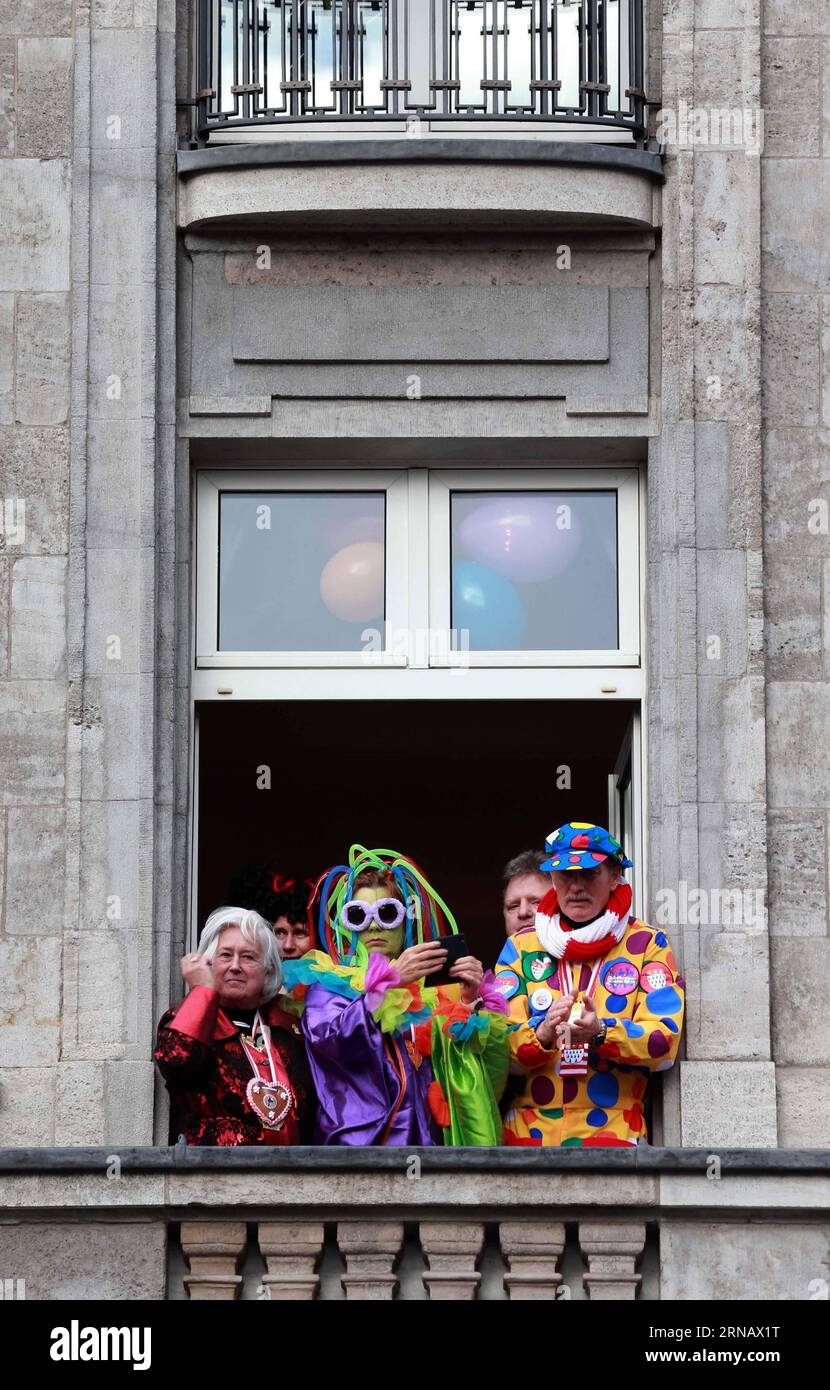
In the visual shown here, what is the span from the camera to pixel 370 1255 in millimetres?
12789

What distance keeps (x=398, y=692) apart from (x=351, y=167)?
2.34 m

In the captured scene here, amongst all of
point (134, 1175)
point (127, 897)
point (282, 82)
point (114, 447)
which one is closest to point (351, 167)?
point (282, 82)

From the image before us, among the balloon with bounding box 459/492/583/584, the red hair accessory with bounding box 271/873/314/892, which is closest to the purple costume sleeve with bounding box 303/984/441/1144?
the red hair accessory with bounding box 271/873/314/892

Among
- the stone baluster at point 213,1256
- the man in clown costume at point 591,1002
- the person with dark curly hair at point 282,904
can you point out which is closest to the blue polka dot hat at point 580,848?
the man in clown costume at point 591,1002

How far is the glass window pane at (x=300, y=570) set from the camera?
14445 mm

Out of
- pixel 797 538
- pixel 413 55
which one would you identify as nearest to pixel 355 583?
pixel 797 538

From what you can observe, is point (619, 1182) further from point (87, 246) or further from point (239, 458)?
point (87, 246)

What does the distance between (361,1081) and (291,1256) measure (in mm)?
809

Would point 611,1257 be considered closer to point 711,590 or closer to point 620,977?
point 620,977

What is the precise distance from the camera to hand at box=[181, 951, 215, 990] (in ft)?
43.2

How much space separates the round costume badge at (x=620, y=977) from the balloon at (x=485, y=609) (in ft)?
5.65

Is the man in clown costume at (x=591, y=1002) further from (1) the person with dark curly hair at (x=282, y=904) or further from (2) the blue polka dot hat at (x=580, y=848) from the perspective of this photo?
(1) the person with dark curly hair at (x=282, y=904)

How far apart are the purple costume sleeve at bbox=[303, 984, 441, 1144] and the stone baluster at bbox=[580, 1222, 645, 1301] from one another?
0.82m
